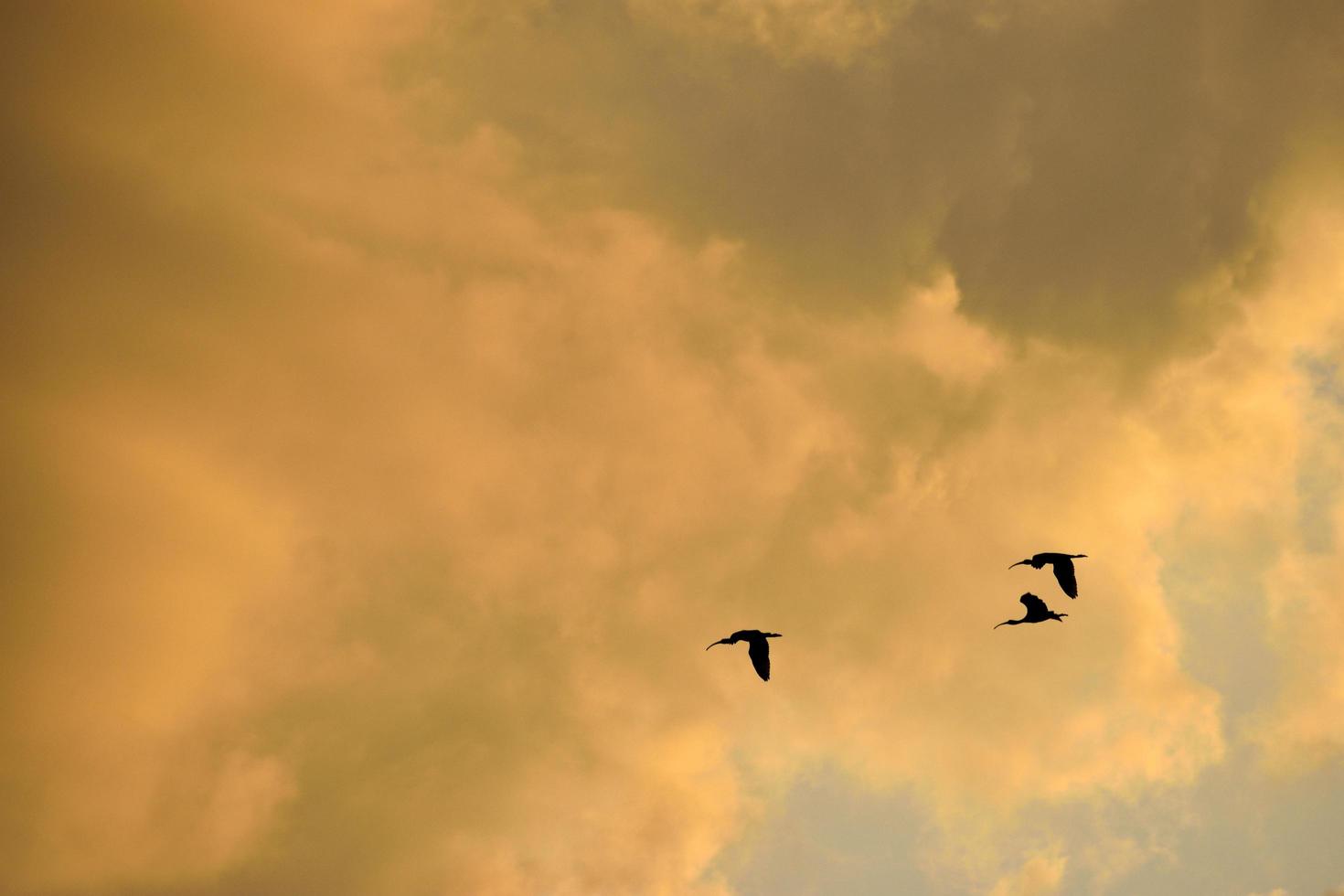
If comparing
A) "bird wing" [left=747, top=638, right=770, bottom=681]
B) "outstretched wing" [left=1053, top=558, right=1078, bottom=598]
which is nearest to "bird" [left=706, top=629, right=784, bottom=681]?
"bird wing" [left=747, top=638, right=770, bottom=681]

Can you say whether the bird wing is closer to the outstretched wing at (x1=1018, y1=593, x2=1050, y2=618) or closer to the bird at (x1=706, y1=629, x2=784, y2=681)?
the bird at (x1=706, y1=629, x2=784, y2=681)

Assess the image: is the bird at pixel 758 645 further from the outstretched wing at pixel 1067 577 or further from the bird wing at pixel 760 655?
the outstretched wing at pixel 1067 577

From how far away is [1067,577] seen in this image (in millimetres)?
80562

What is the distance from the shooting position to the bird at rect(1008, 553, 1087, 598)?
7899 cm

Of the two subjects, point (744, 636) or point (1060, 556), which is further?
point (744, 636)

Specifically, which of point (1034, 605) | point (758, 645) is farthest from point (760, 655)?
point (1034, 605)

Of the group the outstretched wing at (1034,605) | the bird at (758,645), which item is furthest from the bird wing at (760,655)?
the outstretched wing at (1034,605)

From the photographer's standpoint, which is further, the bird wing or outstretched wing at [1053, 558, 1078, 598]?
the bird wing

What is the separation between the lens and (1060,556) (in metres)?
79.3

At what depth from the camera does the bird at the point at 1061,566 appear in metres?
79.0

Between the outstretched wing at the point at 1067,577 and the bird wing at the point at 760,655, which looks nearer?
the outstretched wing at the point at 1067,577

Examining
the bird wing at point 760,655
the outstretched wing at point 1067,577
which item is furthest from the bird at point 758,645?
the outstretched wing at point 1067,577

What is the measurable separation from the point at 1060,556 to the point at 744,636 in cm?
2244

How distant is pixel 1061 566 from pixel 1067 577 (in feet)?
3.16
